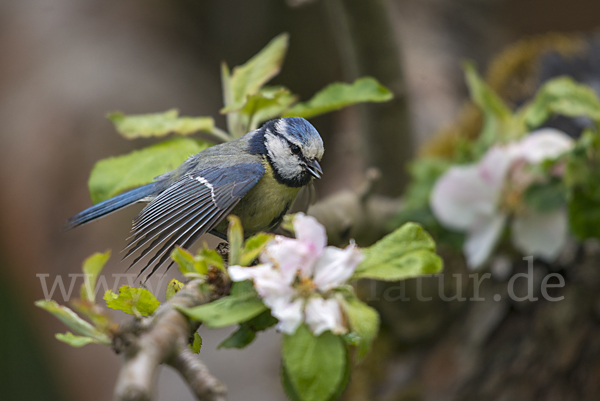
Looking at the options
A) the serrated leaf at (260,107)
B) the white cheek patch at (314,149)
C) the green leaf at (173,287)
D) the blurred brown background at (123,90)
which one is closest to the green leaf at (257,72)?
the serrated leaf at (260,107)

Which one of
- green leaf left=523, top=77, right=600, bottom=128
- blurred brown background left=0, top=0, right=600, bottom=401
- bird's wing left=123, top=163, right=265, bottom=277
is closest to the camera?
bird's wing left=123, top=163, right=265, bottom=277

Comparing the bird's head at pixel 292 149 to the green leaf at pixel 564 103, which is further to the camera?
the green leaf at pixel 564 103

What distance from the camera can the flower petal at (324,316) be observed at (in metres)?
0.40

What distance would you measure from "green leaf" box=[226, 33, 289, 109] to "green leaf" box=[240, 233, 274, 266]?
1.05ft

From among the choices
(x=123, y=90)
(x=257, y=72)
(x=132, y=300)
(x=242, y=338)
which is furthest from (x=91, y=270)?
(x=123, y=90)

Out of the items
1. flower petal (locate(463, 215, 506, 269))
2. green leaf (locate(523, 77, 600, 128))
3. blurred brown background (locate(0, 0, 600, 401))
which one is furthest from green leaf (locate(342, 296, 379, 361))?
blurred brown background (locate(0, 0, 600, 401))

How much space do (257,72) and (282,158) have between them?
139 mm

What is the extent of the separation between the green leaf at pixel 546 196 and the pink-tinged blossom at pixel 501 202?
16mm

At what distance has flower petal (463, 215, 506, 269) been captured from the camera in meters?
0.94

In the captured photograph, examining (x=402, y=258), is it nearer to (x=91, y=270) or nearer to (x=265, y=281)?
(x=265, y=281)

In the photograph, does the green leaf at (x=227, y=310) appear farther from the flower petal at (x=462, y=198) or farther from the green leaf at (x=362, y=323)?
the flower petal at (x=462, y=198)

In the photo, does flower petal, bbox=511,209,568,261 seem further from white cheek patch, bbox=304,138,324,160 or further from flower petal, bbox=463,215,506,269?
white cheek patch, bbox=304,138,324,160

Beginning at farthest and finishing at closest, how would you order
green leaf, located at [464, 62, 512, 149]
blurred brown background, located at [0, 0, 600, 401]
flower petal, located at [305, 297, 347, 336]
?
1. blurred brown background, located at [0, 0, 600, 401]
2. green leaf, located at [464, 62, 512, 149]
3. flower petal, located at [305, 297, 347, 336]

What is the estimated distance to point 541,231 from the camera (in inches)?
37.4
